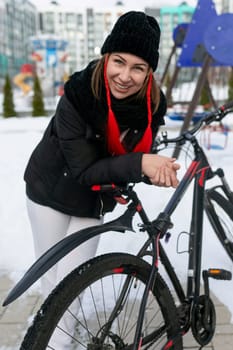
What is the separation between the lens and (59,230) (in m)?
2.10

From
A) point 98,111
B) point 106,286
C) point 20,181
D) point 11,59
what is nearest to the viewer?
point 98,111

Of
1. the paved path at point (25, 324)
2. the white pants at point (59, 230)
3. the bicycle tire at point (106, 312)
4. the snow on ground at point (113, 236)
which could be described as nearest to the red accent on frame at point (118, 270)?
the bicycle tire at point (106, 312)

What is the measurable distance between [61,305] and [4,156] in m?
5.23

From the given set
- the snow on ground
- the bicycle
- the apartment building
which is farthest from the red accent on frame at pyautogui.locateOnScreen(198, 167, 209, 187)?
the apartment building

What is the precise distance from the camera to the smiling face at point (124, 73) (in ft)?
5.39

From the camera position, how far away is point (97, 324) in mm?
1922

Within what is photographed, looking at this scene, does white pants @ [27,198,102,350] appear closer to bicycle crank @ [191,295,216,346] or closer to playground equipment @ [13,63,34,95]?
bicycle crank @ [191,295,216,346]

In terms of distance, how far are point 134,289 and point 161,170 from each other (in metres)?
0.48

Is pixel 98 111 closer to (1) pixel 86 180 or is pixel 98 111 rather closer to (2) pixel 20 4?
(1) pixel 86 180

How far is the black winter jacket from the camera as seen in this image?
66.2 inches

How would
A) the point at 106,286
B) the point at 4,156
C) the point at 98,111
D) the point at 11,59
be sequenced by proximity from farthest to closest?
the point at 11,59, the point at 4,156, the point at 106,286, the point at 98,111

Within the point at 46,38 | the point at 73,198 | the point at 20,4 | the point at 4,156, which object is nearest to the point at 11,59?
the point at 20,4

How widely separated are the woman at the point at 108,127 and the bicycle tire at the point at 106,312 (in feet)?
1.09

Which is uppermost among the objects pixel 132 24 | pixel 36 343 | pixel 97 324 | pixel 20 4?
pixel 20 4
